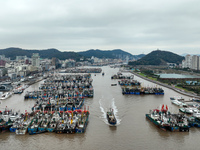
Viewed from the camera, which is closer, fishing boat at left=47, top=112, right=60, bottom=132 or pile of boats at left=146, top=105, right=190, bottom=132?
fishing boat at left=47, top=112, right=60, bottom=132

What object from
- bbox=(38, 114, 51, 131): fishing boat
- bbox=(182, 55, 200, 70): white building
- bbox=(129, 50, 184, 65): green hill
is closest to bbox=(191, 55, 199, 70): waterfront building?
bbox=(182, 55, 200, 70): white building

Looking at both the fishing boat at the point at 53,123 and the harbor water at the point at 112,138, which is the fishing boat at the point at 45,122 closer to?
the fishing boat at the point at 53,123

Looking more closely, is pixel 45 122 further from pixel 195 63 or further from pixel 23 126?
pixel 195 63

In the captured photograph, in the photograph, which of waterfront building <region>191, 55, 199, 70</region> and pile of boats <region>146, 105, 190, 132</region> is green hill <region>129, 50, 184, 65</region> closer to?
waterfront building <region>191, 55, 199, 70</region>

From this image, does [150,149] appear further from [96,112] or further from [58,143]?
[96,112]

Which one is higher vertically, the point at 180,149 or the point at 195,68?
the point at 195,68

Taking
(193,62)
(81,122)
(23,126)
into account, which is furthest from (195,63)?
(23,126)

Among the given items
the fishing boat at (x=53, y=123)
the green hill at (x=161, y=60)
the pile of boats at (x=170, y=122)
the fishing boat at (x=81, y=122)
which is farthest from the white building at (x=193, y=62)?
the fishing boat at (x=53, y=123)

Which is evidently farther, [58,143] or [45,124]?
[45,124]

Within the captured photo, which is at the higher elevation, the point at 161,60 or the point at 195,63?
the point at 161,60

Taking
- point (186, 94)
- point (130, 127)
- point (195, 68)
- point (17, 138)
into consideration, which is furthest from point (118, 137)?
point (195, 68)

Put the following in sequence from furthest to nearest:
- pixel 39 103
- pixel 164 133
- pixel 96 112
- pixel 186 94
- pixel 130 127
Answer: pixel 186 94 < pixel 39 103 < pixel 96 112 < pixel 130 127 < pixel 164 133
